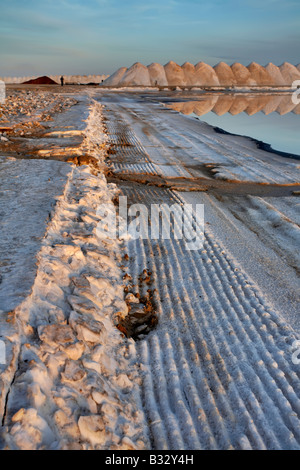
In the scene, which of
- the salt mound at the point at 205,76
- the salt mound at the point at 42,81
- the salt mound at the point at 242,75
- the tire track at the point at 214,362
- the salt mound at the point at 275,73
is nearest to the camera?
the tire track at the point at 214,362

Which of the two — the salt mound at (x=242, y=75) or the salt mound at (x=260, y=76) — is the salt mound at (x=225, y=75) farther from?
the salt mound at (x=260, y=76)

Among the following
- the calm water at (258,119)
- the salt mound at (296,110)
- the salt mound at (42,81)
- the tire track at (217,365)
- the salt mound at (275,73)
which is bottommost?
the tire track at (217,365)

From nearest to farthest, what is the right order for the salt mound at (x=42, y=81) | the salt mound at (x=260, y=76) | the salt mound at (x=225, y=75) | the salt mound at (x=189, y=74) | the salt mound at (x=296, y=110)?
the salt mound at (x=296, y=110)
the salt mound at (x=42, y=81)
the salt mound at (x=189, y=74)
the salt mound at (x=225, y=75)
the salt mound at (x=260, y=76)

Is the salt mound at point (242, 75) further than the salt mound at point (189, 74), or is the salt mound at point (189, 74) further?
the salt mound at point (242, 75)

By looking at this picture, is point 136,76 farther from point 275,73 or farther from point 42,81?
point 275,73

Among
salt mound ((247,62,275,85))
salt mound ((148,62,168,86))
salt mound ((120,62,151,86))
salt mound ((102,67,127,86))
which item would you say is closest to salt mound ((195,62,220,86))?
salt mound ((148,62,168,86))

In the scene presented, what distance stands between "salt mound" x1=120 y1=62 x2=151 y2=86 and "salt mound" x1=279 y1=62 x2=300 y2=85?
97.8 feet

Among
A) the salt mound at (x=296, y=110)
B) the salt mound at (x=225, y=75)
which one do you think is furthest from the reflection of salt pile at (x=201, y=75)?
the salt mound at (x=296, y=110)

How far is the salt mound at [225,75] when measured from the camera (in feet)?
230

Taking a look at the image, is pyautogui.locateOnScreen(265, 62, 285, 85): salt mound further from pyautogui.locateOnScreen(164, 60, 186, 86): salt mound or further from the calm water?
the calm water

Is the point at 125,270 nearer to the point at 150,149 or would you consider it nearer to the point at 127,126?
the point at 150,149

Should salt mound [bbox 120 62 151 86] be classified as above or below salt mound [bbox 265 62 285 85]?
below

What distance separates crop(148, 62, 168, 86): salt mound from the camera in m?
65.4

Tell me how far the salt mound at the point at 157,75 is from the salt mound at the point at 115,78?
4.78 metres
